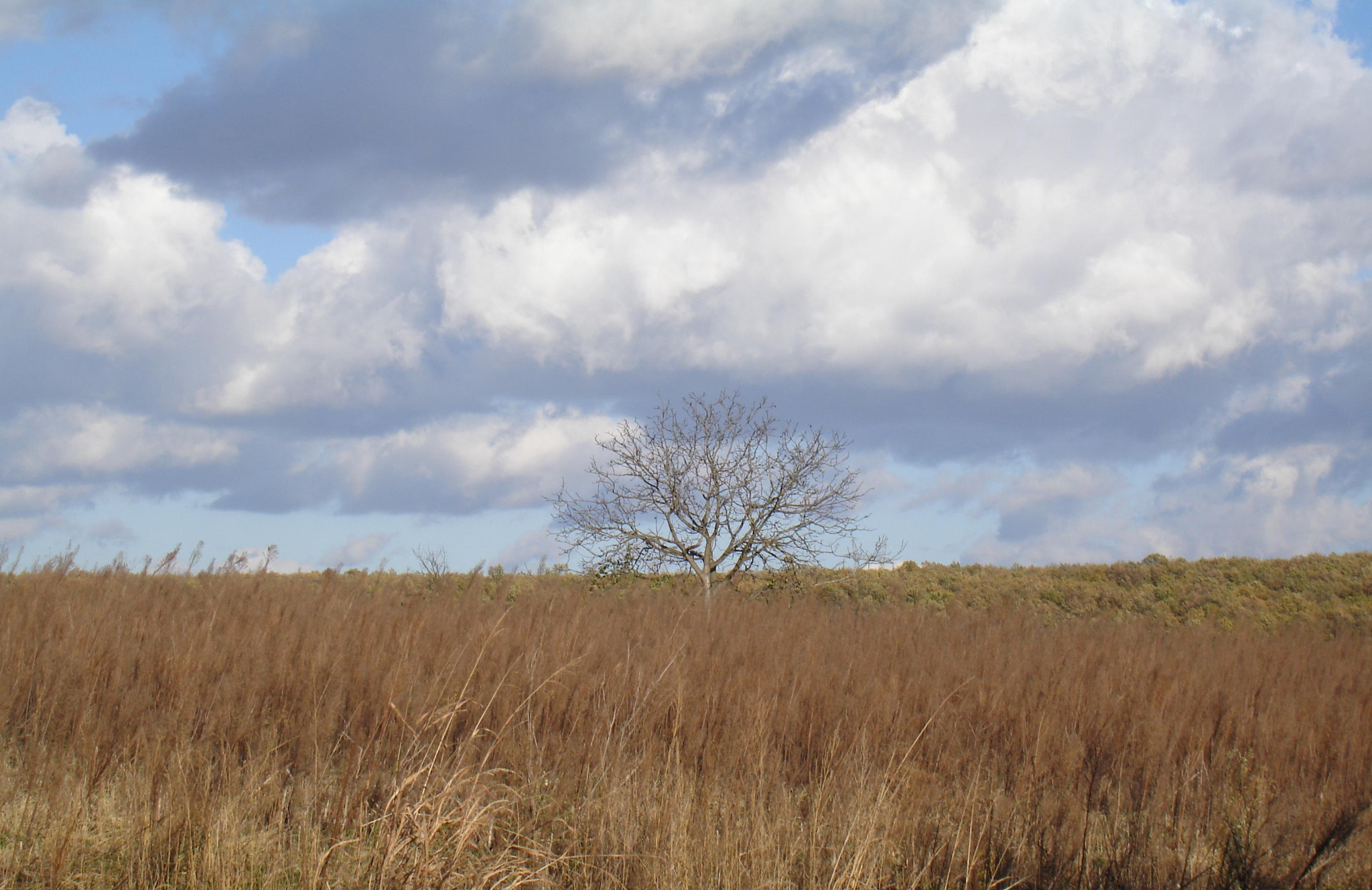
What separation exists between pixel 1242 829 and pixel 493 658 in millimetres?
5634

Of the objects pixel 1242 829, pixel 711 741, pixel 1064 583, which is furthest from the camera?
pixel 1064 583

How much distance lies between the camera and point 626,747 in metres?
6.50

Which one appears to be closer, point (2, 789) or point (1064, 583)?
point (2, 789)

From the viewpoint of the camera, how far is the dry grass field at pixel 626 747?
4.51 metres

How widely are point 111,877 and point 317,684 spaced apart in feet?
8.56

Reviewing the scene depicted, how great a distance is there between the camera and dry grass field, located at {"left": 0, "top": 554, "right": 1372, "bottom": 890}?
4.51m

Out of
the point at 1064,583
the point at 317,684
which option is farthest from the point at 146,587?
the point at 1064,583

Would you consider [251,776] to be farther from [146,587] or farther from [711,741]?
[146,587]

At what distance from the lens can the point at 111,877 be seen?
449 cm

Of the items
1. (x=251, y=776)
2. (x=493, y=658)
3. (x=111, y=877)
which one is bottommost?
(x=111, y=877)

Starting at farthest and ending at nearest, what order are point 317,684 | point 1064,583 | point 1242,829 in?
point 1064,583, point 317,684, point 1242,829

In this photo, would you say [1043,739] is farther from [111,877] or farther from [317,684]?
[111,877]

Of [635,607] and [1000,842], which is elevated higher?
[635,607]

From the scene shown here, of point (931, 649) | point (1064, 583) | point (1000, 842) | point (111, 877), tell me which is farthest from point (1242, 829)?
point (1064, 583)
